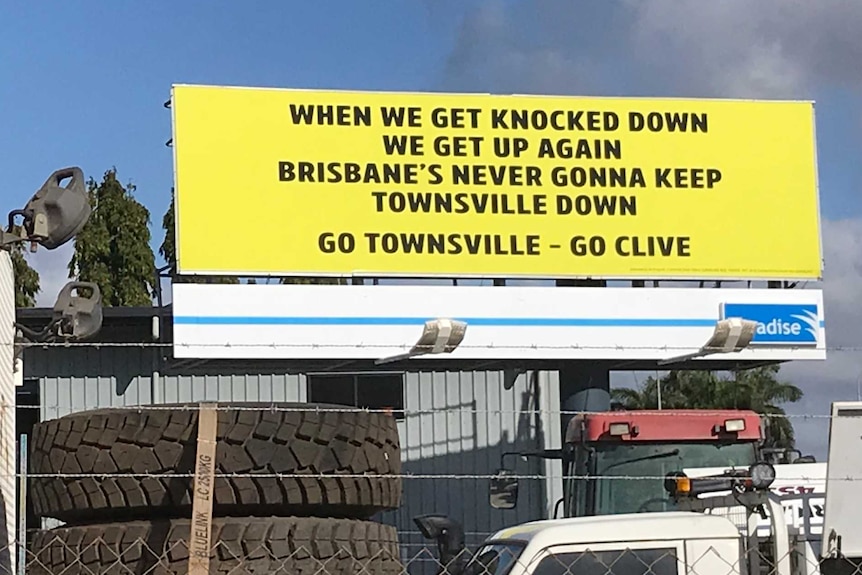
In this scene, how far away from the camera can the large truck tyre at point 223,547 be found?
17.8 ft

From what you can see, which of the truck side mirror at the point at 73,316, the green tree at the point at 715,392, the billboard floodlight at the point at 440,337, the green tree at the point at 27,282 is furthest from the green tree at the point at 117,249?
the truck side mirror at the point at 73,316

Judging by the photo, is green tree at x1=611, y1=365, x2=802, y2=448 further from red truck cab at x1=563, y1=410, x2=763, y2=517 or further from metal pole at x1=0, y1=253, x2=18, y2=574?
metal pole at x1=0, y1=253, x2=18, y2=574

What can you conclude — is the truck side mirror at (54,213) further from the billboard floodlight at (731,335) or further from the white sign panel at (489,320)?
the billboard floodlight at (731,335)

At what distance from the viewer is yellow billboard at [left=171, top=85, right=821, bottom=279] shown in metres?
15.8

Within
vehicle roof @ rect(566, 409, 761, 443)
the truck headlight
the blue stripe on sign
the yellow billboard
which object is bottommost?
the truck headlight

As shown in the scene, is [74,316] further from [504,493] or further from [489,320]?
[489,320]

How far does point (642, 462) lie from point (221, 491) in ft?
16.4

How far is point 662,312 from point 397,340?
3.07 m

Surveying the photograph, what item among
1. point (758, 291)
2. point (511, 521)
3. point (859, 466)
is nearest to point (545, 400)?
point (511, 521)

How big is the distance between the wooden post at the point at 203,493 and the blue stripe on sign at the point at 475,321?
10.1 meters

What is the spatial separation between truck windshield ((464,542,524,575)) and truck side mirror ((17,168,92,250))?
238 cm

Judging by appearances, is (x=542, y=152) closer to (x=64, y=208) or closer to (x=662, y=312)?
(x=662, y=312)

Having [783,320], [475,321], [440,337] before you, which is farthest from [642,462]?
[783,320]

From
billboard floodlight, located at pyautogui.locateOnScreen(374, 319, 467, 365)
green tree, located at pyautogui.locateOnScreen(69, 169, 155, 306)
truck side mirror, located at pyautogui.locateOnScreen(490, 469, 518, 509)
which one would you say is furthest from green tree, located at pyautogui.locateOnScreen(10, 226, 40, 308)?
truck side mirror, located at pyautogui.locateOnScreen(490, 469, 518, 509)
